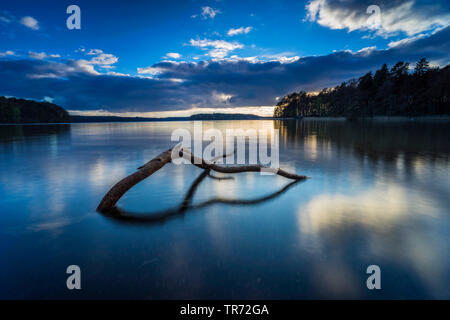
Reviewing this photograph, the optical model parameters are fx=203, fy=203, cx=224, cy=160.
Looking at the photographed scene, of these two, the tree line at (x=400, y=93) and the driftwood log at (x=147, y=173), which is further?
the tree line at (x=400, y=93)

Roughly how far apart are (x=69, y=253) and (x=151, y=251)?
128 centimetres

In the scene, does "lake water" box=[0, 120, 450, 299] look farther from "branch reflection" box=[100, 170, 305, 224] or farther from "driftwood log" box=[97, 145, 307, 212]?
"driftwood log" box=[97, 145, 307, 212]

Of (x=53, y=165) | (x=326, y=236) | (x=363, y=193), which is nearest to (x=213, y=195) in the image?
(x=326, y=236)

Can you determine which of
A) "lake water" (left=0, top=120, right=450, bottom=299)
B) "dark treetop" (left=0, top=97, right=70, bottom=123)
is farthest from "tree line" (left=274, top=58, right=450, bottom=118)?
"dark treetop" (left=0, top=97, right=70, bottom=123)

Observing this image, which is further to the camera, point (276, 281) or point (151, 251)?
point (151, 251)

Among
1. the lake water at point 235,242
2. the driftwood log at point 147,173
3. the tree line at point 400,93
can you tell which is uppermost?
the tree line at point 400,93

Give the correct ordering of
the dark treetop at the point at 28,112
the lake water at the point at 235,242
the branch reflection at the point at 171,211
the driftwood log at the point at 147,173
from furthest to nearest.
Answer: the dark treetop at the point at 28,112 < the driftwood log at the point at 147,173 < the branch reflection at the point at 171,211 < the lake water at the point at 235,242

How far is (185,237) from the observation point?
3.59 meters

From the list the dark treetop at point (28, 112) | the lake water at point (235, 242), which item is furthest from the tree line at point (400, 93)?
the dark treetop at point (28, 112)

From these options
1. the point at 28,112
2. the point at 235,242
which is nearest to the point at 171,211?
the point at 235,242

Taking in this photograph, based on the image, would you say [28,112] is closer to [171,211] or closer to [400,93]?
[171,211]

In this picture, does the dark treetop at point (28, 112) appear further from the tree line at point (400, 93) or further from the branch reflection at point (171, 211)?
the tree line at point (400, 93)
